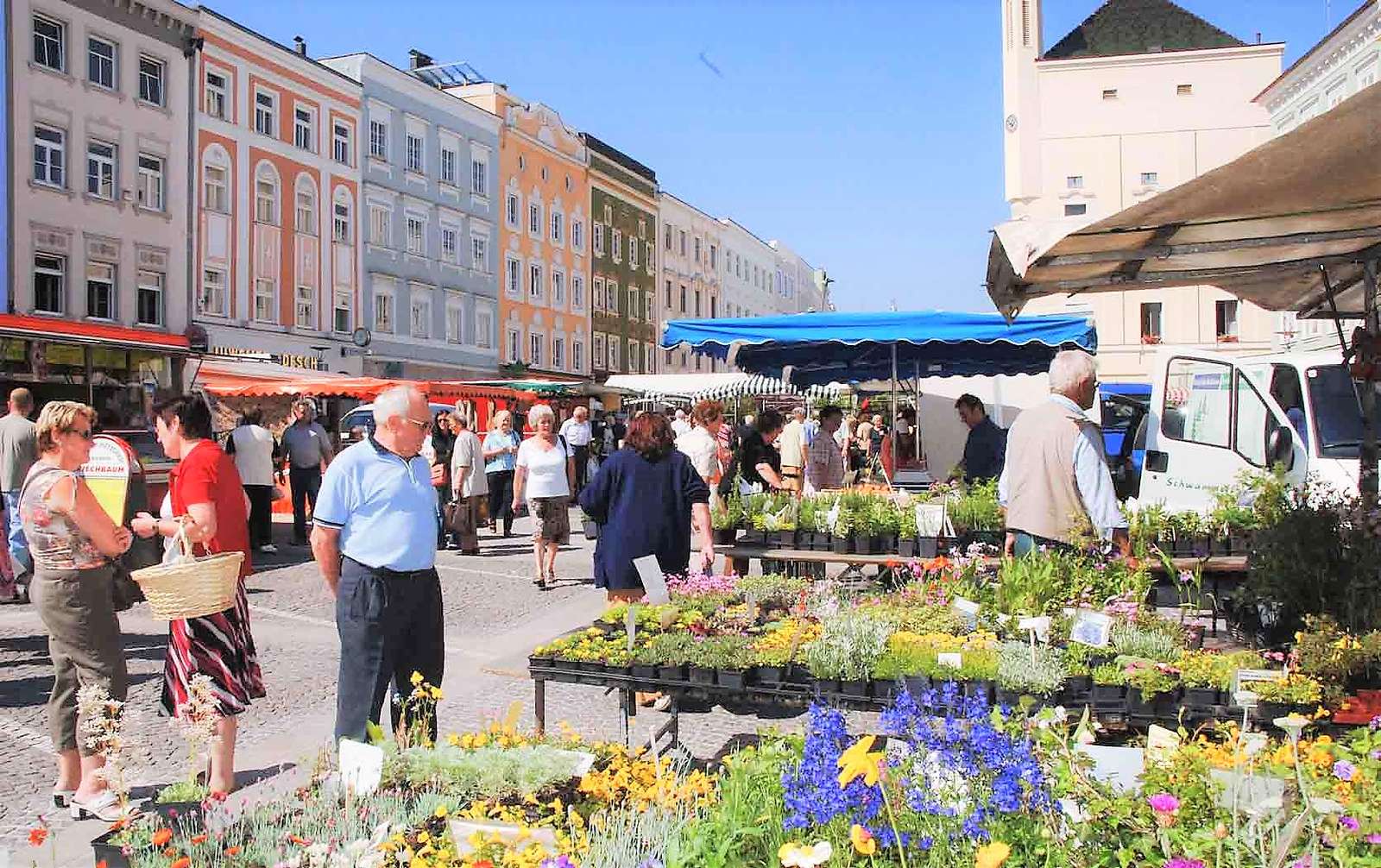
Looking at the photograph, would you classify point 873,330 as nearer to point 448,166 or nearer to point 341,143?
point 341,143

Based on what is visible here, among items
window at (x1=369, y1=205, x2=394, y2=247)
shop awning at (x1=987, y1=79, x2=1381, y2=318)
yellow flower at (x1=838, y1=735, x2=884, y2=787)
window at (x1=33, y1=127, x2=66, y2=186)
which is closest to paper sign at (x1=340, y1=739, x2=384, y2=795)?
yellow flower at (x1=838, y1=735, x2=884, y2=787)

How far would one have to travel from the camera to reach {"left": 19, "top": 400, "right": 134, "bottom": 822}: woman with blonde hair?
189 inches

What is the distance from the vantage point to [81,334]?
13.8 metres

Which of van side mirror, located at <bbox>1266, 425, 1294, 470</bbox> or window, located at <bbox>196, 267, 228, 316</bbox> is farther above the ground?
window, located at <bbox>196, 267, 228, 316</bbox>

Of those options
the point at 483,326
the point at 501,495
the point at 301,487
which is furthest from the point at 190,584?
the point at 483,326

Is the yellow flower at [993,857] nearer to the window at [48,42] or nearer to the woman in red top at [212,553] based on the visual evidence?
the woman in red top at [212,553]

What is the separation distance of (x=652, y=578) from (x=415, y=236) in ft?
114

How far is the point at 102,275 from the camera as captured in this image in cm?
2647

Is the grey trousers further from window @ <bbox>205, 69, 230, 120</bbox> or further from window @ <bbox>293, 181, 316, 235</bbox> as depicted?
window @ <bbox>293, 181, 316, 235</bbox>

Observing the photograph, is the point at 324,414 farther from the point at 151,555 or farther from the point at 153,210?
the point at 151,555

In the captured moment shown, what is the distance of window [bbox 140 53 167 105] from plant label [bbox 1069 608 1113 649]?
1115 inches

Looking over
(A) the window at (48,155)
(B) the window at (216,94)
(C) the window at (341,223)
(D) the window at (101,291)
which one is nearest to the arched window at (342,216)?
(C) the window at (341,223)

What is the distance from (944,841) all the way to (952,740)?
0.26 m

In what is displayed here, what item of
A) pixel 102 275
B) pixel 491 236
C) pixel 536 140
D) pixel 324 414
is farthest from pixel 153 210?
pixel 536 140
